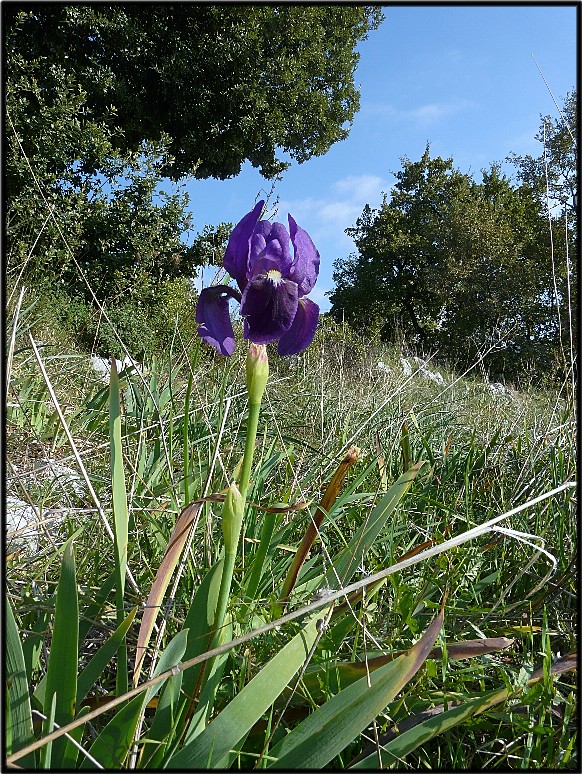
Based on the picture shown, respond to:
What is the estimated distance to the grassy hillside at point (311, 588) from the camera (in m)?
0.59

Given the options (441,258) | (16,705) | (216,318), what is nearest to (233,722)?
(16,705)

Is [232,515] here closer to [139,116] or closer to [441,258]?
[139,116]

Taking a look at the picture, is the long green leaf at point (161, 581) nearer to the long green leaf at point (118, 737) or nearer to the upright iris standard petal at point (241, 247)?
the long green leaf at point (118, 737)

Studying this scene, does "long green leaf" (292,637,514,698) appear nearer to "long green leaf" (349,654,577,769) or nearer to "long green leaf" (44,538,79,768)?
"long green leaf" (349,654,577,769)

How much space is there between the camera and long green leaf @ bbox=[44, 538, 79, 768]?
21.0 inches

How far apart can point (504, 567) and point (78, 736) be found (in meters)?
0.87

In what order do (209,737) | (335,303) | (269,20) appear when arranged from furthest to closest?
1. (335,303)
2. (269,20)
3. (209,737)

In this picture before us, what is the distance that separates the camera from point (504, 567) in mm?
1099

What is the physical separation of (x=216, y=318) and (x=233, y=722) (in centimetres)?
47

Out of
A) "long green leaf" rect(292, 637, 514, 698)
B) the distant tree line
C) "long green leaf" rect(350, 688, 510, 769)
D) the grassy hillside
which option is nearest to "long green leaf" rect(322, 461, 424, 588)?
the grassy hillside

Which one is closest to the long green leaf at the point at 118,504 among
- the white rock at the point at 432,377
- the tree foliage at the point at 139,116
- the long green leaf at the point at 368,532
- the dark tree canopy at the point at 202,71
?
the long green leaf at the point at 368,532

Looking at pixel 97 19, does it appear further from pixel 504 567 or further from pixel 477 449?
pixel 504 567

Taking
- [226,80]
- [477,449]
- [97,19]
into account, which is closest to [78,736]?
[477,449]

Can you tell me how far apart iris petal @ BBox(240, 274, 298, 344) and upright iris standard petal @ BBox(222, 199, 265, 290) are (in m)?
0.03
